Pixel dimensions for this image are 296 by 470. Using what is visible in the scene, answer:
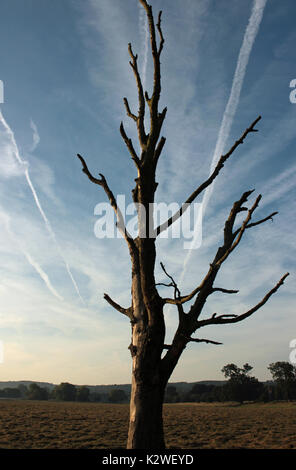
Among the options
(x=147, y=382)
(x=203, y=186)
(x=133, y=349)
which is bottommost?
(x=147, y=382)

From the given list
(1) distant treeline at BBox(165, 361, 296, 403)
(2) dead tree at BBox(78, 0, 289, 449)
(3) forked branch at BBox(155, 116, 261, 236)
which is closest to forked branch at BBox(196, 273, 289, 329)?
(2) dead tree at BBox(78, 0, 289, 449)

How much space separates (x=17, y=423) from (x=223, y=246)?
34033mm

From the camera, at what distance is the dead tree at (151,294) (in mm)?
3396

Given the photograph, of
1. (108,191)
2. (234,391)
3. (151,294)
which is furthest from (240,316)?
(234,391)

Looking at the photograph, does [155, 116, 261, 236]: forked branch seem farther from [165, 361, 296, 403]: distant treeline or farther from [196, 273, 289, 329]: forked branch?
[165, 361, 296, 403]: distant treeline

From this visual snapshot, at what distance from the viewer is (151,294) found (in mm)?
3535

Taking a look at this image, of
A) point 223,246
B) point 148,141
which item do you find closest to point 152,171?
point 148,141

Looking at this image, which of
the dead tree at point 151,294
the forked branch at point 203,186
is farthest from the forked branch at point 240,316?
the forked branch at point 203,186

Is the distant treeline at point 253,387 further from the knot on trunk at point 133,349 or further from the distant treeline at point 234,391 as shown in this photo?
the knot on trunk at point 133,349

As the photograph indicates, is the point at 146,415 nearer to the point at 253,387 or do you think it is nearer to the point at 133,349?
the point at 133,349

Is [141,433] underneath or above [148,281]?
underneath
